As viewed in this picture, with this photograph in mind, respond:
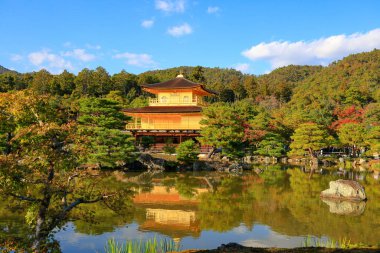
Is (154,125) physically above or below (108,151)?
above

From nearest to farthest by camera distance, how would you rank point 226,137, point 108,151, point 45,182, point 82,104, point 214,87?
point 45,182 → point 108,151 → point 82,104 → point 226,137 → point 214,87

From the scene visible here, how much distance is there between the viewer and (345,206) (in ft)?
41.1

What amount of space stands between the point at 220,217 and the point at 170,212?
174cm

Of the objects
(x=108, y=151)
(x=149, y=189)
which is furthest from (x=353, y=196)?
(x=108, y=151)

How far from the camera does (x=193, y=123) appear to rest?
2916 centimetres

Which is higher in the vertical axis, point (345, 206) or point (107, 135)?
point (107, 135)

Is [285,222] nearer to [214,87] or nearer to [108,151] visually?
[108,151]

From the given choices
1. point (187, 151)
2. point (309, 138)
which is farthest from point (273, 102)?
point (187, 151)

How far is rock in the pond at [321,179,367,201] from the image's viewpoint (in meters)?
13.5

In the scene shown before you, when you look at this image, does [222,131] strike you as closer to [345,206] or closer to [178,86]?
[178,86]

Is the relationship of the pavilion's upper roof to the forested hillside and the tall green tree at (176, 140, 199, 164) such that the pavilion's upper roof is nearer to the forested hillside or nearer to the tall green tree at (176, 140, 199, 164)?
the forested hillside

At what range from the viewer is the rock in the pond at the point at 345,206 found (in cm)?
1166

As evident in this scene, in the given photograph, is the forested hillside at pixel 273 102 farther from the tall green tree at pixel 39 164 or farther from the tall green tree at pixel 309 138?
the tall green tree at pixel 39 164

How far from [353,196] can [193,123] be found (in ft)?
55.6
